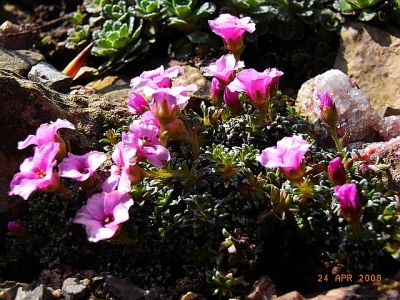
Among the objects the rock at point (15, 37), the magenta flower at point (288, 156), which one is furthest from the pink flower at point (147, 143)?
the rock at point (15, 37)

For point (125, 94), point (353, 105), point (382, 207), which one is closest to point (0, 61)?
point (125, 94)

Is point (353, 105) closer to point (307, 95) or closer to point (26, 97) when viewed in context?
point (307, 95)

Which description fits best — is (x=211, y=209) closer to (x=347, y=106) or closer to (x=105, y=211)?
(x=105, y=211)

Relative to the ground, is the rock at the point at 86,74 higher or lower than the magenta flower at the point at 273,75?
lower

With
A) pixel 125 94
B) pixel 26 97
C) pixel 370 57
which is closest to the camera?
pixel 26 97

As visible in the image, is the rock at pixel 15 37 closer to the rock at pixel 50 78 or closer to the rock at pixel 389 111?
the rock at pixel 50 78

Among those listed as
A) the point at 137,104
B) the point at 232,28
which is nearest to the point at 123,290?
the point at 137,104
